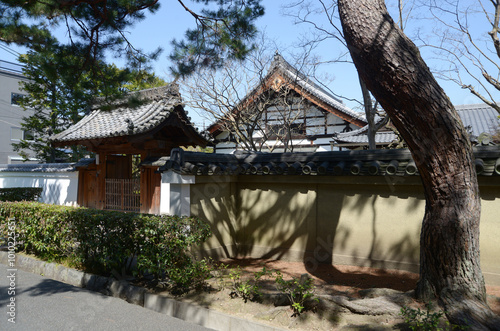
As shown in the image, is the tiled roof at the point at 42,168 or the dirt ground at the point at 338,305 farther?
the tiled roof at the point at 42,168

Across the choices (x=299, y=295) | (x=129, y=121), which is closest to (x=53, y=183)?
(x=129, y=121)

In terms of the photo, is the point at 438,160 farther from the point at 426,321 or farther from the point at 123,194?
the point at 123,194

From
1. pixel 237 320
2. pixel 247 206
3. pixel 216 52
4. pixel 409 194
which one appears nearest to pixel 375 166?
pixel 409 194

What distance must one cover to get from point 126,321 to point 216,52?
5.98 metres

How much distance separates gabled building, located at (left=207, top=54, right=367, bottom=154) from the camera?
47.2 ft

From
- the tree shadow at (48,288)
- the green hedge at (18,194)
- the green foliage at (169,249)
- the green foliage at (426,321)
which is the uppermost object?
the green hedge at (18,194)

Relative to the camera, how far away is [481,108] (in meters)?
18.3

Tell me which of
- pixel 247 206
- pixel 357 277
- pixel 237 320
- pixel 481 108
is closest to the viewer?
pixel 237 320

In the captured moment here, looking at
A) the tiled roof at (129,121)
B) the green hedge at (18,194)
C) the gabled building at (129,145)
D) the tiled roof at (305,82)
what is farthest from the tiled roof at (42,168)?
the tiled roof at (305,82)

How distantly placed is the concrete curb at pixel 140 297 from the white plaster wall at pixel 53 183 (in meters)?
9.02

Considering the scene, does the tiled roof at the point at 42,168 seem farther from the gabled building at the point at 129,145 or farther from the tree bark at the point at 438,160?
the tree bark at the point at 438,160

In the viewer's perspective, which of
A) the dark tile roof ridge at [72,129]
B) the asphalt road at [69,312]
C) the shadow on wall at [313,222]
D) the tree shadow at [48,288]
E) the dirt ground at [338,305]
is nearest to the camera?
the dirt ground at [338,305]

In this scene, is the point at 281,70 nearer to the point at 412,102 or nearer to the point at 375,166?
the point at 375,166

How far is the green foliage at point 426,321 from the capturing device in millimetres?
3641
